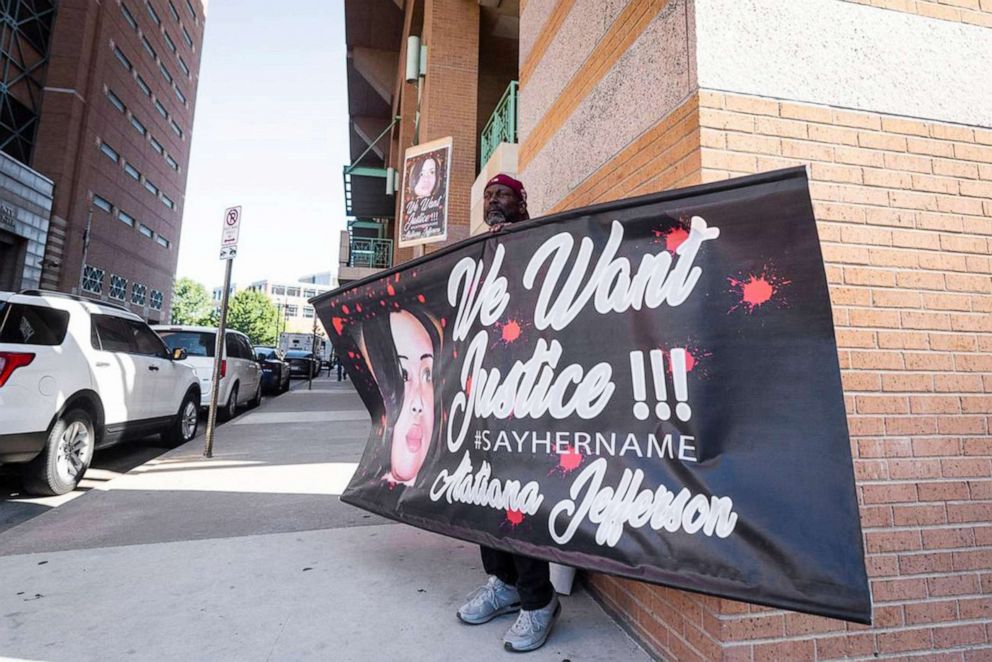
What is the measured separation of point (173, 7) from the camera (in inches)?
1542

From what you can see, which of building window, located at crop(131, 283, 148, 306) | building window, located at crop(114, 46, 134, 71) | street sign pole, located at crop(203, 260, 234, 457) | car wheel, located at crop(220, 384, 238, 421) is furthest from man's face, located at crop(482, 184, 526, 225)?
building window, located at crop(131, 283, 148, 306)

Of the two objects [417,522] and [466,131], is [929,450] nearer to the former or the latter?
[417,522]

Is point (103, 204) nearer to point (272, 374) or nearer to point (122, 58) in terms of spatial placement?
point (122, 58)

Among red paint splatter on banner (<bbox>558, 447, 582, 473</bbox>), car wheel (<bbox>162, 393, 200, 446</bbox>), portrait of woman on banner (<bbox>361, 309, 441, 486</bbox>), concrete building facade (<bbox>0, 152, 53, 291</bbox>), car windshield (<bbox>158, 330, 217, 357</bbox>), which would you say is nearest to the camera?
red paint splatter on banner (<bbox>558, 447, 582, 473</bbox>)

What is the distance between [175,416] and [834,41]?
8219 mm

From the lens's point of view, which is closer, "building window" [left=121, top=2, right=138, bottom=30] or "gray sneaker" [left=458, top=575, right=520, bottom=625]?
"gray sneaker" [left=458, top=575, right=520, bottom=625]

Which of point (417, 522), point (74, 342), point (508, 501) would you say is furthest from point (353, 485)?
point (74, 342)

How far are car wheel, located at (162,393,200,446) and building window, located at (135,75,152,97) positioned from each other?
36.6 m

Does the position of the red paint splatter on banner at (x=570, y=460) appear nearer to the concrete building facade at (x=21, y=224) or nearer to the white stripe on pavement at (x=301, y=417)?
the white stripe on pavement at (x=301, y=417)

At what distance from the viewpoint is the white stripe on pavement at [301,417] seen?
10032 mm

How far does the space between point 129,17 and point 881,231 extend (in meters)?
43.0

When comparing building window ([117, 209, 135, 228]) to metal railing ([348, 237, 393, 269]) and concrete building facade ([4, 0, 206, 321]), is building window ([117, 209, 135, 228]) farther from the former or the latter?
metal railing ([348, 237, 393, 269])

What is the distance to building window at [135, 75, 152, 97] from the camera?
34.2 metres

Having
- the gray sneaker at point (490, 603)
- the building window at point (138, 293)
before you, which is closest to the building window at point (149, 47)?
the building window at point (138, 293)
